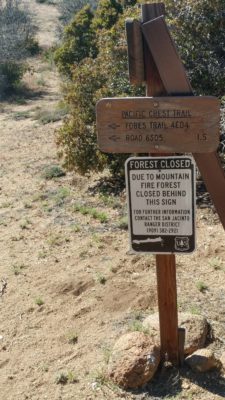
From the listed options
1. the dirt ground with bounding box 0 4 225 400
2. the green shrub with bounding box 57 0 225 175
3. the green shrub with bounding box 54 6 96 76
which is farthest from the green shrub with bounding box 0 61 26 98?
the dirt ground with bounding box 0 4 225 400

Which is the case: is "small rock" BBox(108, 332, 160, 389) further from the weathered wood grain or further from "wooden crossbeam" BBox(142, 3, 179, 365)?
the weathered wood grain

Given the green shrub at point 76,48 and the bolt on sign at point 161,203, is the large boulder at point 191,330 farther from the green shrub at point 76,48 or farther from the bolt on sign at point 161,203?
the green shrub at point 76,48

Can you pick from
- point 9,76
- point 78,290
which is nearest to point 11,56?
point 9,76

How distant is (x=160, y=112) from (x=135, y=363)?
5.28ft

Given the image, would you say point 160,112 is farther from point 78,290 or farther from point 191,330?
point 78,290

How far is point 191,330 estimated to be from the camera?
13.5 ft

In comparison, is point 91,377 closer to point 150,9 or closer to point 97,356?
point 97,356

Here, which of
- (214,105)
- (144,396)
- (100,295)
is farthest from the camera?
(100,295)

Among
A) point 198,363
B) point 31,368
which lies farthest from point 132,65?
point 31,368

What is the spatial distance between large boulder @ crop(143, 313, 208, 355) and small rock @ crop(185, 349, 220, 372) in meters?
0.17

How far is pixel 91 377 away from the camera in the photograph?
3.99 m

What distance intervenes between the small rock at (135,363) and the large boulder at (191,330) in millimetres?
314

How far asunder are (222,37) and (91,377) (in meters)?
5.41

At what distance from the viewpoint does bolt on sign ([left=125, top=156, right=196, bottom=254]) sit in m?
3.35
